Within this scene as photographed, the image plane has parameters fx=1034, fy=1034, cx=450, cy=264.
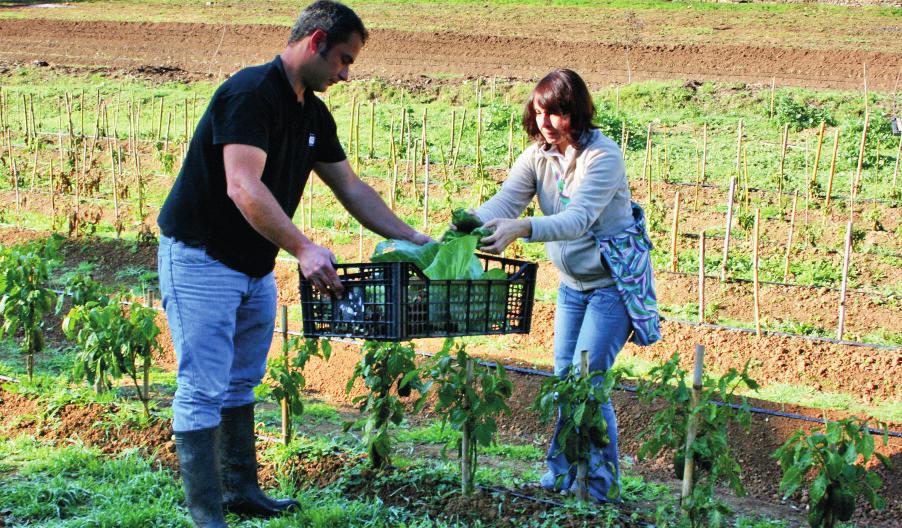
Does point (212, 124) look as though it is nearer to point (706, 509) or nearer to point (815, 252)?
point (706, 509)

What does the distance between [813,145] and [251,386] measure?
1015cm

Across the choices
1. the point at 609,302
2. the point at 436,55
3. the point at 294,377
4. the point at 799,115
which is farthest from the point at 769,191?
the point at 436,55

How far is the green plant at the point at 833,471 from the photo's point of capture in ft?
11.0

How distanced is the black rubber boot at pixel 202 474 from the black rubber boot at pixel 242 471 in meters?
0.27

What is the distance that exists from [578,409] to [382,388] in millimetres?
957

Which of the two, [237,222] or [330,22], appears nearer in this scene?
[330,22]

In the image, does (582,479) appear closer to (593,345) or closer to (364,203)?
(593,345)

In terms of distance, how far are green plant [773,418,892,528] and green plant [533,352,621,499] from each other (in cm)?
70

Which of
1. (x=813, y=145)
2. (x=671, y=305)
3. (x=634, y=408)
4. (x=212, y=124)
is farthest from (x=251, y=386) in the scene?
(x=813, y=145)

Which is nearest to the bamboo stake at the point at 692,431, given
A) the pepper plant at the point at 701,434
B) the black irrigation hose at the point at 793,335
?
the pepper plant at the point at 701,434

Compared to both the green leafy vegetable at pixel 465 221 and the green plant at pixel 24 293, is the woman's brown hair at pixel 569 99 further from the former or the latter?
the green plant at pixel 24 293

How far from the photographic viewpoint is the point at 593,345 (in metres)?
3.95

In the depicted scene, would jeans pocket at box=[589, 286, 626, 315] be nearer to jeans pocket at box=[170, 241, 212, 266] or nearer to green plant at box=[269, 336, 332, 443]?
green plant at box=[269, 336, 332, 443]

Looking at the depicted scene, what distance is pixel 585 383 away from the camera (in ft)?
12.6
